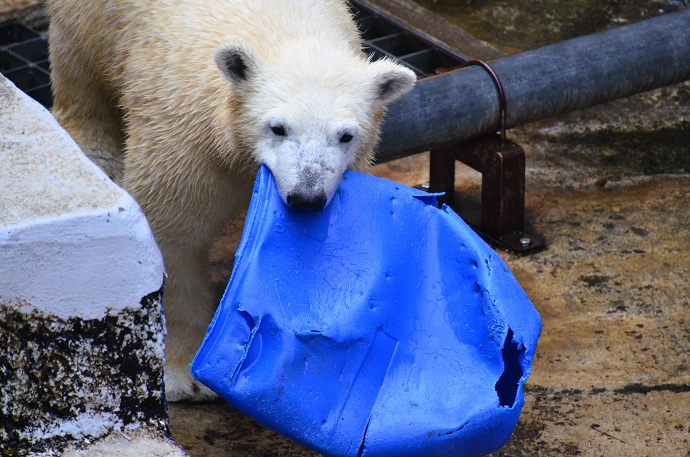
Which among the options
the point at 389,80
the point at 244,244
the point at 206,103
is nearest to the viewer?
the point at 244,244

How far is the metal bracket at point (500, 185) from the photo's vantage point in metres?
4.76

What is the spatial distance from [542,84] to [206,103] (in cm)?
195

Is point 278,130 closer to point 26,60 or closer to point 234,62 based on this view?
point 234,62

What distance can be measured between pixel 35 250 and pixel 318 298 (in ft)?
3.14

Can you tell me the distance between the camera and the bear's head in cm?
300

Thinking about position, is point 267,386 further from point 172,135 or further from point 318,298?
point 172,135

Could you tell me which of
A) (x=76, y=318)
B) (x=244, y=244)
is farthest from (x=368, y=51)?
(x=76, y=318)

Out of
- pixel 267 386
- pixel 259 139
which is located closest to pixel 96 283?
pixel 267 386

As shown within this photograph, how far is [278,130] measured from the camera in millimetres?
3086

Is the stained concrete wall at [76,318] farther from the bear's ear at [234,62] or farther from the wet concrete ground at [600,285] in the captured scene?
the wet concrete ground at [600,285]

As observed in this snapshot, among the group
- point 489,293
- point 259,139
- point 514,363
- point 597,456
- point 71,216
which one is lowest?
point 597,456

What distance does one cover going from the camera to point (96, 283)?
236 centimetres

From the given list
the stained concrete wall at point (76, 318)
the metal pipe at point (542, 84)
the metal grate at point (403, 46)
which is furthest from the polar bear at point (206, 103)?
the metal grate at point (403, 46)

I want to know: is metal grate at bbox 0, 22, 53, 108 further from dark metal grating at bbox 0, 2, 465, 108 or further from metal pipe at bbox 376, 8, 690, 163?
metal pipe at bbox 376, 8, 690, 163
